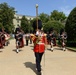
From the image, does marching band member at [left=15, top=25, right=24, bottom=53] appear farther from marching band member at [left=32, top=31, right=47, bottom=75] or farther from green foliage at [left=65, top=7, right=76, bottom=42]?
marching band member at [left=32, top=31, right=47, bottom=75]

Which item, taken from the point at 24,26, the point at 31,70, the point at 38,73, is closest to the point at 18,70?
the point at 31,70

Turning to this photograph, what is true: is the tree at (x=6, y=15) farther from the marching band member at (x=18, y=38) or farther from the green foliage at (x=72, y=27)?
the marching band member at (x=18, y=38)

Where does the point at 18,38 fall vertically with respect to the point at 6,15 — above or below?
below

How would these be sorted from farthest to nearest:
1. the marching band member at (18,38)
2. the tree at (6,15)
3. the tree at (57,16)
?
the tree at (57,16), the tree at (6,15), the marching band member at (18,38)

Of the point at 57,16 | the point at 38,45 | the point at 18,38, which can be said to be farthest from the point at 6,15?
the point at 38,45

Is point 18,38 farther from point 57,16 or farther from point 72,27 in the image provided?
point 57,16

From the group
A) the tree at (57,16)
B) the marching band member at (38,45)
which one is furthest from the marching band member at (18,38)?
the tree at (57,16)

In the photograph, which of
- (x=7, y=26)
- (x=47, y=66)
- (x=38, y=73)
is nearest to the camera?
(x=38, y=73)

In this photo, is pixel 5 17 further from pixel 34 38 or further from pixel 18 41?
pixel 34 38

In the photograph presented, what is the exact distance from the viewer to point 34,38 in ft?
30.9

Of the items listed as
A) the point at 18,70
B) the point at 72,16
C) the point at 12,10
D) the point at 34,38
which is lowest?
the point at 18,70

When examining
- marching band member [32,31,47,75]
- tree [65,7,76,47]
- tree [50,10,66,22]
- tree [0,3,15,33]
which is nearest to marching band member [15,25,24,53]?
tree [65,7,76,47]

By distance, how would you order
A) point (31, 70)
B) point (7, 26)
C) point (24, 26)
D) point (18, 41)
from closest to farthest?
point (31, 70)
point (18, 41)
point (7, 26)
point (24, 26)

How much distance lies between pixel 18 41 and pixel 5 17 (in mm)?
69655
